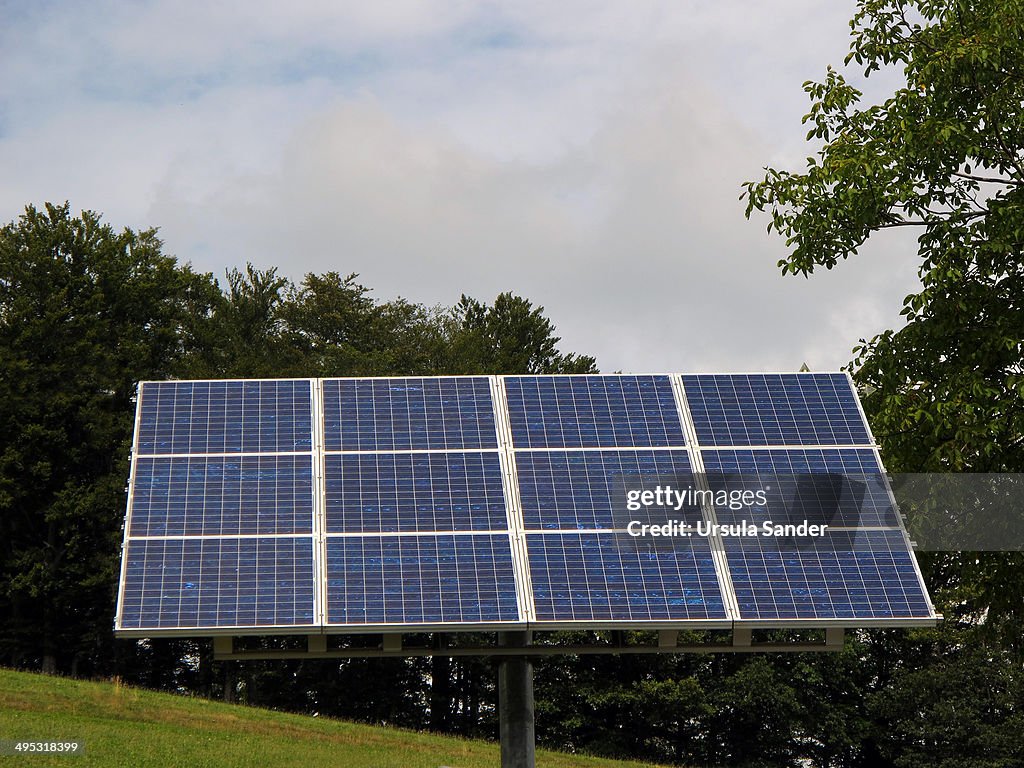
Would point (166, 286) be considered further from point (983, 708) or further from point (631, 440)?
point (631, 440)

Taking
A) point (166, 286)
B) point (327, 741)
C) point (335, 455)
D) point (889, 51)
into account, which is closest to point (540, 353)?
point (166, 286)

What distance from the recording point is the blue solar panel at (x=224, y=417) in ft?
47.4

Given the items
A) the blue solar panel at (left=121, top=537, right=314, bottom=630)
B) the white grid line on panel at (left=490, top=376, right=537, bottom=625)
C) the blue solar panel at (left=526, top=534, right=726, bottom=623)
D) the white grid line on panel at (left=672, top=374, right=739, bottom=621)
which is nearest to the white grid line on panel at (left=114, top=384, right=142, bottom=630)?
the blue solar panel at (left=121, top=537, right=314, bottom=630)

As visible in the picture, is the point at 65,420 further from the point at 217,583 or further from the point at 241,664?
the point at 217,583

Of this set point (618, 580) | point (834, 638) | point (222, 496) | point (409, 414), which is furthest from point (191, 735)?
point (834, 638)

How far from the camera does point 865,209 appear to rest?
17.1m

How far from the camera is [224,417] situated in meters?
14.8

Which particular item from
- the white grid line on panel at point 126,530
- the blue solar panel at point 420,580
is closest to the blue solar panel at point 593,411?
the blue solar panel at point 420,580

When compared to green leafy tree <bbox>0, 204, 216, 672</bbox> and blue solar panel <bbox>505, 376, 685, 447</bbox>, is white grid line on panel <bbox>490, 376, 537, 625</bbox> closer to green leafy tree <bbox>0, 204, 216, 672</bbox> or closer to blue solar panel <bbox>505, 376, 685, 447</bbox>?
blue solar panel <bbox>505, 376, 685, 447</bbox>

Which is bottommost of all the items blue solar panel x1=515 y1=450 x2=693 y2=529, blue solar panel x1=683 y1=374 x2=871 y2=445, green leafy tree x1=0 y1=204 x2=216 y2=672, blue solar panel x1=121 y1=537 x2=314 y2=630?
blue solar panel x1=121 y1=537 x2=314 y2=630

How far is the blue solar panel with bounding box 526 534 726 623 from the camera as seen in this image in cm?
1276

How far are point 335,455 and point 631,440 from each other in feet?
12.4

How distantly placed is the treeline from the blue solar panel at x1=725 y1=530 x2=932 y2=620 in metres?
32.5

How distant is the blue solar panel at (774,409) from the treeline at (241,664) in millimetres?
31008
